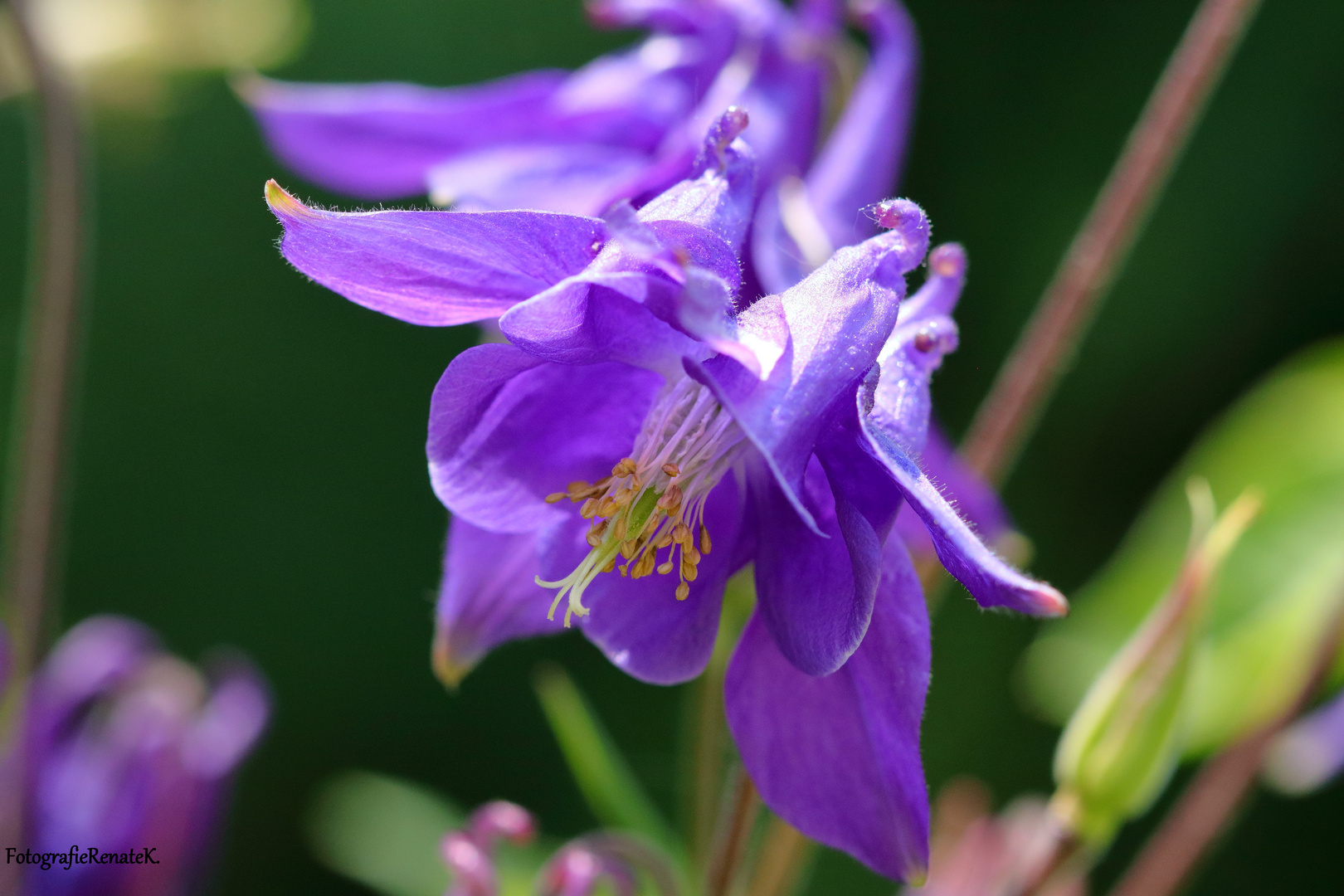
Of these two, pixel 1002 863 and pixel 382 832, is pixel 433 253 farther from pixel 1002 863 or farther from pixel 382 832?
pixel 382 832

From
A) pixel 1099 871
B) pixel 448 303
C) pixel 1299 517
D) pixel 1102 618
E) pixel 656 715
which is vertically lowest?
pixel 1099 871

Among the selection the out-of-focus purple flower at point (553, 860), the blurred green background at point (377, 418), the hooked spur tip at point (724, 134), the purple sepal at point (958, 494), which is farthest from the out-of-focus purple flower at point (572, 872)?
the blurred green background at point (377, 418)

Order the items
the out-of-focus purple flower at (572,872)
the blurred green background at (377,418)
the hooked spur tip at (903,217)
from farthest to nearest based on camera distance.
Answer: the blurred green background at (377,418) < the out-of-focus purple flower at (572,872) < the hooked spur tip at (903,217)

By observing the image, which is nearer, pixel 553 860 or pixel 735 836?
pixel 735 836

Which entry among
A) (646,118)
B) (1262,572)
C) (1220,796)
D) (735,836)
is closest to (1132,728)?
(1220,796)

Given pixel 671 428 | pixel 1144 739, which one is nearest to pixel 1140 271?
pixel 1144 739

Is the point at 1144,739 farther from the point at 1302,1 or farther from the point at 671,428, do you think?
the point at 1302,1

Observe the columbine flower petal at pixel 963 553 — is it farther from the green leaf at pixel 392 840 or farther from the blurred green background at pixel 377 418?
the blurred green background at pixel 377 418
